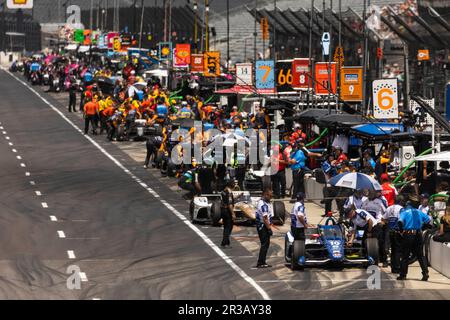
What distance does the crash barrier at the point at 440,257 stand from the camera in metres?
26.8

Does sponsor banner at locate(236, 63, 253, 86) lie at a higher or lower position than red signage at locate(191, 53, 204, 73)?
lower

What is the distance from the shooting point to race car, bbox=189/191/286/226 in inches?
1304

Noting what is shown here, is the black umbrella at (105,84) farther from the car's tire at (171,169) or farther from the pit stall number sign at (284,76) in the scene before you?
the car's tire at (171,169)

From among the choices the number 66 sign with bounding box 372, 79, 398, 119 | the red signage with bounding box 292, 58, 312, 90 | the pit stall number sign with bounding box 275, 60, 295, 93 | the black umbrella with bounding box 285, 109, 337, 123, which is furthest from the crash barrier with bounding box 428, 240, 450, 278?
the pit stall number sign with bounding box 275, 60, 295, 93

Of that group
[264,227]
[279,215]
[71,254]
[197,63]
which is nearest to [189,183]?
[279,215]

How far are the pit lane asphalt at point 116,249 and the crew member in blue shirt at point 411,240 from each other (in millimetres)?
513

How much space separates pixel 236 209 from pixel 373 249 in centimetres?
667

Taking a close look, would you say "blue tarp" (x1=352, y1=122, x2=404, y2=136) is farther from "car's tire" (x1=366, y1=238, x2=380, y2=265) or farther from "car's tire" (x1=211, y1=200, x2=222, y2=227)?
"car's tire" (x1=366, y1=238, x2=380, y2=265)

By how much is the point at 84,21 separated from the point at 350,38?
265 feet

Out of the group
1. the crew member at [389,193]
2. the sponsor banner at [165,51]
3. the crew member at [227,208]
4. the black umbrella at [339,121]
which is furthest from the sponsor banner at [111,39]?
the crew member at [227,208]

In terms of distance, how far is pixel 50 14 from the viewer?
16300cm

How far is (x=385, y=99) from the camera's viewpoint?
122ft

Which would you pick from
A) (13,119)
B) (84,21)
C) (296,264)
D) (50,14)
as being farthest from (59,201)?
(50,14)

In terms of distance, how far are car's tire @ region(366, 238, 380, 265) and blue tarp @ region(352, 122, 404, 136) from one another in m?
8.79
